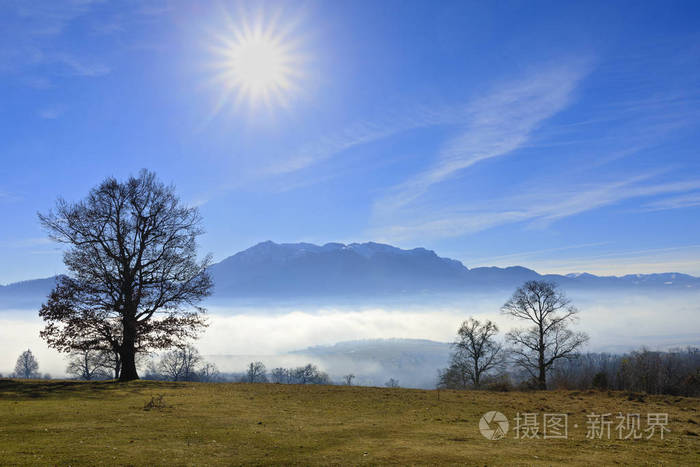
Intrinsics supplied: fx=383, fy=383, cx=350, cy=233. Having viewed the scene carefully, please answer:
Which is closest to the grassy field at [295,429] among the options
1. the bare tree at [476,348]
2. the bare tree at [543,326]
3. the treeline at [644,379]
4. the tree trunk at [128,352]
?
the tree trunk at [128,352]

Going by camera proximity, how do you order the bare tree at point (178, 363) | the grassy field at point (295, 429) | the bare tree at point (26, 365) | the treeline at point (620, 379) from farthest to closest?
the bare tree at point (26, 365) < the bare tree at point (178, 363) < the treeline at point (620, 379) < the grassy field at point (295, 429)

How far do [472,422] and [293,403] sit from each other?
1027 centimetres

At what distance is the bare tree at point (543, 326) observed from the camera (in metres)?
43.4

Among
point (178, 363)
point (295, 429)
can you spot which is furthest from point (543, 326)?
point (178, 363)

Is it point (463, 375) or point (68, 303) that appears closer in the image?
point (68, 303)

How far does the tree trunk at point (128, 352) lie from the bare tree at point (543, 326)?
38.9 m

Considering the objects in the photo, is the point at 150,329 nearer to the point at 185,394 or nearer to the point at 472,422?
the point at 185,394

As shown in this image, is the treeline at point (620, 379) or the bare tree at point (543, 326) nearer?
the treeline at point (620, 379)

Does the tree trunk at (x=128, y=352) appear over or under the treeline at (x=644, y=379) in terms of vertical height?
over

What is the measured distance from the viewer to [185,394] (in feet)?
81.5

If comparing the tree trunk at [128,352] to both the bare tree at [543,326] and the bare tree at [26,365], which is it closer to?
the bare tree at [543,326]

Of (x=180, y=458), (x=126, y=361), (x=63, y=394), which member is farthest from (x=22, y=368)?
(x=180, y=458)

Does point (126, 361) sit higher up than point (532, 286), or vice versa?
point (532, 286)

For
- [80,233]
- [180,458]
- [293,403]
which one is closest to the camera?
[180,458]
